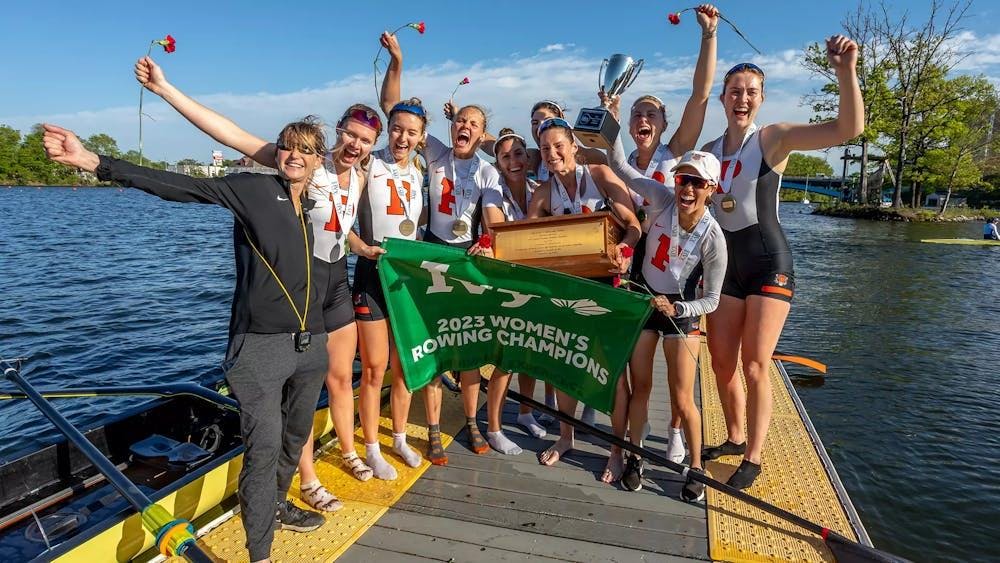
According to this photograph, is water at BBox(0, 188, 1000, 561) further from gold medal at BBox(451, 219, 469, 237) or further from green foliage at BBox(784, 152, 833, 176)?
green foliage at BBox(784, 152, 833, 176)

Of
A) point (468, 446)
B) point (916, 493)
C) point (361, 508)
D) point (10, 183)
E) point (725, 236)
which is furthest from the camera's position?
point (10, 183)

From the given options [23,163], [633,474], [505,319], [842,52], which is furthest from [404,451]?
[23,163]

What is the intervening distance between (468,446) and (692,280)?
2233mm

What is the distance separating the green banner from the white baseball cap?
86cm

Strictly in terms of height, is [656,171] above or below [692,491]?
above

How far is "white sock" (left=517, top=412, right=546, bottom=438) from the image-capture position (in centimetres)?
505

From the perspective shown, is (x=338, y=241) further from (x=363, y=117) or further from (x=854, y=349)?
(x=854, y=349)

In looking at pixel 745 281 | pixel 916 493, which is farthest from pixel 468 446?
pixel 916 493

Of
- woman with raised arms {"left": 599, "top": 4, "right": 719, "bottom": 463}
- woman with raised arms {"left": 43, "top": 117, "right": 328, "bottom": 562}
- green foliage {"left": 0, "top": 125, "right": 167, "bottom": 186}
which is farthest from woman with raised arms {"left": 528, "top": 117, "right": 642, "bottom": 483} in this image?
green foliage {"left": 0, "top": 125, "right": 167, "bottom": 186}

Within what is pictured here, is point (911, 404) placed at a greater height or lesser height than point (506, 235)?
lesser

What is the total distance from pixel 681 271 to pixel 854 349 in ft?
34.4

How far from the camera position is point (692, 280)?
3900 millimetres

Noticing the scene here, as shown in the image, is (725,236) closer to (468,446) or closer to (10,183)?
(468,446)

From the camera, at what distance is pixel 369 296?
4098mm
